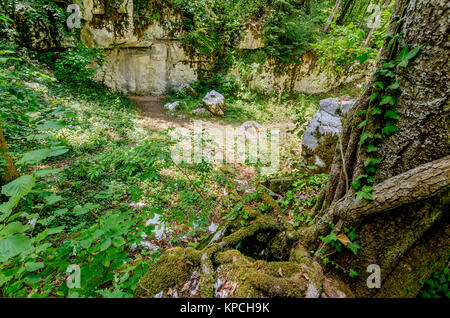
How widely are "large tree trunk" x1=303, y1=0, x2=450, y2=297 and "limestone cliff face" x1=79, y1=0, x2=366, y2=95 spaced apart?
8.01 metres

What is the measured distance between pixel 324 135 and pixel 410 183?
3.73m

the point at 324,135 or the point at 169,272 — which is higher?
the point at 324,135

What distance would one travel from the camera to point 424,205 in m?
1.43

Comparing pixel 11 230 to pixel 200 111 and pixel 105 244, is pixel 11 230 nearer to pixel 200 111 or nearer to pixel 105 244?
pixel 105 244

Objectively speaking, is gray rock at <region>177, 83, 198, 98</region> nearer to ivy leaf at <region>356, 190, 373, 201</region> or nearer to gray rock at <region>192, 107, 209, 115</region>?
gray rock at <region>192, 107, 209, 115</region>

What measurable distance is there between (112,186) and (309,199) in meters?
3.94

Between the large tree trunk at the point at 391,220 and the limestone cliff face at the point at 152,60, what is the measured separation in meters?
7.99

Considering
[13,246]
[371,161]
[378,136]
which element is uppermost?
[378,136]

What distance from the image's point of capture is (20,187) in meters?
1.21

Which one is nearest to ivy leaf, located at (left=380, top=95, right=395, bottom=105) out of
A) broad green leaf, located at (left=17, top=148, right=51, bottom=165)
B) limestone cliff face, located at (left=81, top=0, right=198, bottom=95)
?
broad green leaf, located at (left=17, top=148, right=51, bottom=165)

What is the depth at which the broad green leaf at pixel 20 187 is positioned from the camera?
117 cm

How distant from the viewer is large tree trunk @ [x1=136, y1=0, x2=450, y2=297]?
1304mm

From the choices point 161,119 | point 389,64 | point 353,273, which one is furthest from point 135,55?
point 353,273

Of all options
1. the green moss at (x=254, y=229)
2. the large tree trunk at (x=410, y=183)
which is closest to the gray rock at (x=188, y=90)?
the green moss at (x=254, y=229)
